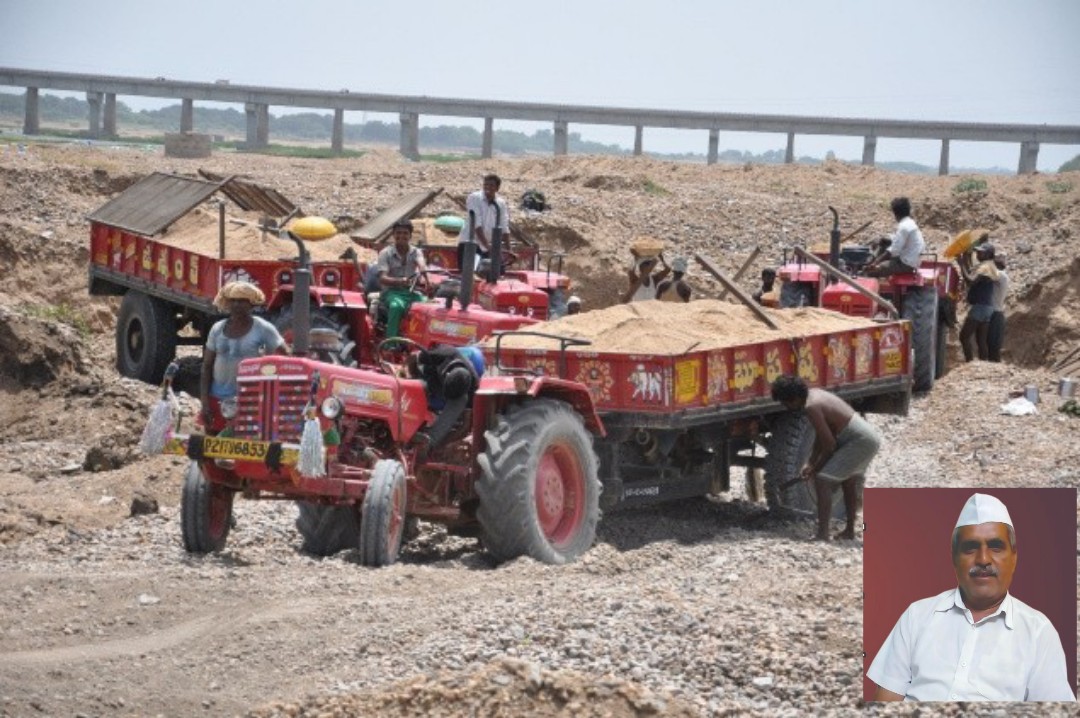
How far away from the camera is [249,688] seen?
10.2m

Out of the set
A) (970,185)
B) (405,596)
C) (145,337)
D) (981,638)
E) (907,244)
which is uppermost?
(970,185)

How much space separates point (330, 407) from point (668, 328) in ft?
12.4

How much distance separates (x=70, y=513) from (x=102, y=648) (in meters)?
5.00

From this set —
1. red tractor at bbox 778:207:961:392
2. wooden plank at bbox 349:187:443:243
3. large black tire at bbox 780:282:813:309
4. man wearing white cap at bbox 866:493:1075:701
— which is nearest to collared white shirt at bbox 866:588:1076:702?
man wearing white cap at bbox 866:493:1075:701

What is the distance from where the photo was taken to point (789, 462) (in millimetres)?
16516

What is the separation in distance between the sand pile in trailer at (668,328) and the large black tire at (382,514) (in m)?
2.55

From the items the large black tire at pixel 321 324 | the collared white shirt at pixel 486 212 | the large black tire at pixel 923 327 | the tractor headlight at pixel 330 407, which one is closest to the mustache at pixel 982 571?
the tractor headlight at pixel 330 407

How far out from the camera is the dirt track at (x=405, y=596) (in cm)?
990

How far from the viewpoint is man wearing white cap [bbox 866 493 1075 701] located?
26.6ft

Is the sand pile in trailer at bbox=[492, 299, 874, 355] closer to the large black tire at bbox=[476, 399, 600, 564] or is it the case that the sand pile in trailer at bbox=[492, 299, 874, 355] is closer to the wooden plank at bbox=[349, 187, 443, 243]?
the large black tire at bbox=[476, 399, 600, 564]

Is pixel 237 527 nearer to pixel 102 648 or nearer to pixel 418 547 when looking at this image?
pixel 418 547

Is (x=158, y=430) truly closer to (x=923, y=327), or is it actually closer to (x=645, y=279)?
(x=645, y=279)

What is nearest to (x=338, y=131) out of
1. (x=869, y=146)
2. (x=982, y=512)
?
(x=869, y=146)

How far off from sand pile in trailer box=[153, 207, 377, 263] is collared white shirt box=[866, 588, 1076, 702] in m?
13.8
